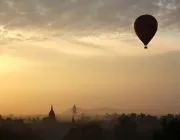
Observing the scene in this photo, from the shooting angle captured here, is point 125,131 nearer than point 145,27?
No

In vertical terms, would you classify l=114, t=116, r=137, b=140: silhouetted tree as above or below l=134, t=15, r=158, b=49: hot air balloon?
below

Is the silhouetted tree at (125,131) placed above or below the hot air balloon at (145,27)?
below

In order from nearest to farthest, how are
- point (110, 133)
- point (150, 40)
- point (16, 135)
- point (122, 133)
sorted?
point (150, 40) < point (16, 135) < point (122, 133) < point (110, 133)

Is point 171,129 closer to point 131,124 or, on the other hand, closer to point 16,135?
point 16,135

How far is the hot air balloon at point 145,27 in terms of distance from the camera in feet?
171

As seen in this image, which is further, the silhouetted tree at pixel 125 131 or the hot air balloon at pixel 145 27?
the silhouetted tree at pixel 125 131

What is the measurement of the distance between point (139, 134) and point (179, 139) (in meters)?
59.5

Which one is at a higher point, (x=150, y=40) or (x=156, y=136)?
(x=150, y=40)

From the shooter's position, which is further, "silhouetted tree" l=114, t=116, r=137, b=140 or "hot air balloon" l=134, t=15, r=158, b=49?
"silhouetted tree" l=114, t=116, r=137, b=140

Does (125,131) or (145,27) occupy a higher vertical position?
(145,27)

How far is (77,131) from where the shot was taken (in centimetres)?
11294

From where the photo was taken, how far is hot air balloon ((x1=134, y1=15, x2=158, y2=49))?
52.0m

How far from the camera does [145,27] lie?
5256cm

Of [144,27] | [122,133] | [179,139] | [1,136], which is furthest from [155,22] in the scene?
[122,133]
